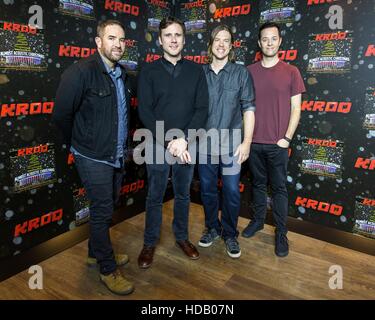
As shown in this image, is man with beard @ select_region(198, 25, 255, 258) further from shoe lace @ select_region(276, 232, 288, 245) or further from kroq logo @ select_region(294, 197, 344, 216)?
kroq logo @ select_region(294, 197, 344, 216)

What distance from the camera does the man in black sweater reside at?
2064mm

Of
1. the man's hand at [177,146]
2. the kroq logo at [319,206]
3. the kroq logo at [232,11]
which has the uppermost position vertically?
the kroq logo at [232,11]

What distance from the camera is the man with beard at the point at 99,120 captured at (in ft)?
5.78

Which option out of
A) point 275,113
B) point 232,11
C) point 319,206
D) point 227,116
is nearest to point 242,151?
point 227,116

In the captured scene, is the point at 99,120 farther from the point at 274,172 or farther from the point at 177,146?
the point at 274,172

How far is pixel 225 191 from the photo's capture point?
2424mm

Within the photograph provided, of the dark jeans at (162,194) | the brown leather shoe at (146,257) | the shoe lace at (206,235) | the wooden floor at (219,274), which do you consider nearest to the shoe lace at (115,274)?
the wooden floor at (219,274)

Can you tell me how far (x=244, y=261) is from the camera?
2373 millimetres

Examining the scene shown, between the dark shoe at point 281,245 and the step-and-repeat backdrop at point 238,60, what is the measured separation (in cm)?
46

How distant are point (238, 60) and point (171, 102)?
1216 millimetres

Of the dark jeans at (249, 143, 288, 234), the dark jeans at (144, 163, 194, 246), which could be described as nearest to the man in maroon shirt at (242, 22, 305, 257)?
the dark jeans at (249, 143, 288, 234)

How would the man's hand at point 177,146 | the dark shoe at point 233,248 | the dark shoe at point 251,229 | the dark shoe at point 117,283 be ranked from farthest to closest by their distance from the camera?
the dark shoe at point 251,229
the dark shoe at point 233,248
the man's hand at point 177,146
the dark shoe at point 117,283

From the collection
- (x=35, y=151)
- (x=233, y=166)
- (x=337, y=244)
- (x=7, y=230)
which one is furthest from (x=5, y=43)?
(x=337, y=244)

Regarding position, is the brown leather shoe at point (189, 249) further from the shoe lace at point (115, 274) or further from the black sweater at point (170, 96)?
the black sweater at point (170, 96)
